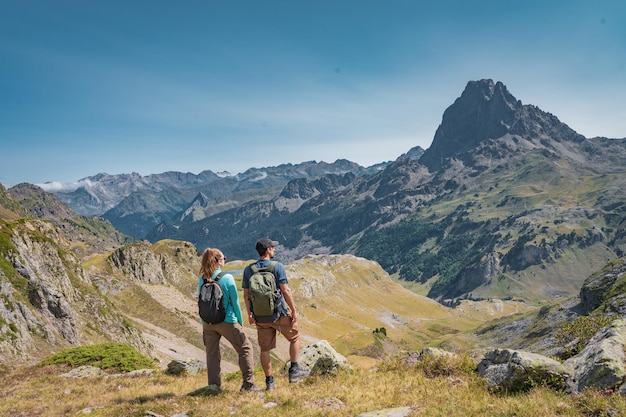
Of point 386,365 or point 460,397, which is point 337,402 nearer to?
point 460,397

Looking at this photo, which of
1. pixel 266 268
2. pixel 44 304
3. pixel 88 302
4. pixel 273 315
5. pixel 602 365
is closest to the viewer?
pixel 602 365

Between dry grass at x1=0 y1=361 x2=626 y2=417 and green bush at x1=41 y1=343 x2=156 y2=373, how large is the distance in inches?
180

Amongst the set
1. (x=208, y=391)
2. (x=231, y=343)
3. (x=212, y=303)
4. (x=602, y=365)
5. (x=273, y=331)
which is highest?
(x=212, y=303)

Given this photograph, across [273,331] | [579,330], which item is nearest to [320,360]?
[273,331]

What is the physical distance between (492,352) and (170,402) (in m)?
12.6

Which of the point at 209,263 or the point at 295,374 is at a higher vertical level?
the point at 209,263

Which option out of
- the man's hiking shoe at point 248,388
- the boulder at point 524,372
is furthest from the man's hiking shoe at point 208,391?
the boulder at point 524,372

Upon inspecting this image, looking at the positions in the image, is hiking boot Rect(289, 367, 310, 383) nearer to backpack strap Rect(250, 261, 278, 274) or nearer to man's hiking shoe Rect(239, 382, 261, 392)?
man's hiking shoe Rect(239, 382, 261, 392)

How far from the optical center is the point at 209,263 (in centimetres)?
1516

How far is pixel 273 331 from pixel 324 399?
318cm

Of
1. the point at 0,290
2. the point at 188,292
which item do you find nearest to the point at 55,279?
the point at 0,290

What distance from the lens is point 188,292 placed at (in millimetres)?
144500

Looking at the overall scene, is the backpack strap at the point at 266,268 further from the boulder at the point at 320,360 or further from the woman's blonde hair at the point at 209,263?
the boulder at the point at 320,360

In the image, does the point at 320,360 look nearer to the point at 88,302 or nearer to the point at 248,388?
the point at 248,388
